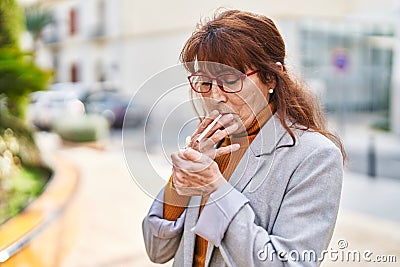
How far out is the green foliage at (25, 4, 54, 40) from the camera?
25.6 m

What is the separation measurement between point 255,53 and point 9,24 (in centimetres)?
535

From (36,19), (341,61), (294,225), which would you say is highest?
(294,225)

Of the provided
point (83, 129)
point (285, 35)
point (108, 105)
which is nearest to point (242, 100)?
point (83, 129)

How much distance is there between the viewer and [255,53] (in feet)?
4.63

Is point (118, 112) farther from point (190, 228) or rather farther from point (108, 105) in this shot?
point (190, 228)

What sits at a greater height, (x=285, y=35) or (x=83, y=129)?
(x=285, y=35)

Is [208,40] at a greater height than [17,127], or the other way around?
[208,40]

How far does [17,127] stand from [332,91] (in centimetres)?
1619

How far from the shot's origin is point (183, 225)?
1.61 m

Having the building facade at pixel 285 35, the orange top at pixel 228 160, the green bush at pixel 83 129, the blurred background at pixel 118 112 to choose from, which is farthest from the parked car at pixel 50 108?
the orange top at pixel 228 160

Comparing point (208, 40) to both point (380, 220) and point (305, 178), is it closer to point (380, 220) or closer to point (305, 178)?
point (305, 178)

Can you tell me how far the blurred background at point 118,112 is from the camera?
180 inches

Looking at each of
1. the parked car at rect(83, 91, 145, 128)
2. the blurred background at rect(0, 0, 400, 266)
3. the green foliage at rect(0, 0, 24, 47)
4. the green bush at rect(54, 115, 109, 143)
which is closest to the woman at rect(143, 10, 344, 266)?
the blurred background at rect(0, 0, 400, 266)

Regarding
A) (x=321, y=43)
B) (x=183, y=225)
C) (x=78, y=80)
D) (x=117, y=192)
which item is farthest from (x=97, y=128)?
(x=78, y=80)
